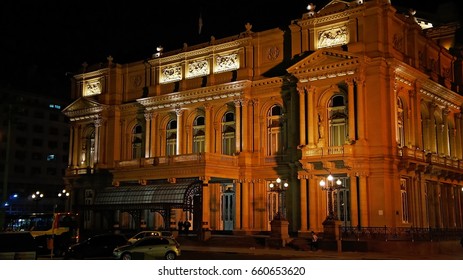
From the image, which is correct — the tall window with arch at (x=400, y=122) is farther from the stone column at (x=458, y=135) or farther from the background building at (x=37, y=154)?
the background building at (x=37, y=154)

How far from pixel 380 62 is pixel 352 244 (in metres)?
14.3

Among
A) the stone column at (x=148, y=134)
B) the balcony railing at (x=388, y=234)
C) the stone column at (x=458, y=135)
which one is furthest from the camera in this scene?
the stone column at (x=148, y=134)

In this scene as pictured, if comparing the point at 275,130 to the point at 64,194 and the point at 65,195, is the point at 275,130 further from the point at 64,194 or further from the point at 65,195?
the point at 64,194

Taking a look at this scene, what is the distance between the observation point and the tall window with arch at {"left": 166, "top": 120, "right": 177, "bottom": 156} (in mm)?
56344

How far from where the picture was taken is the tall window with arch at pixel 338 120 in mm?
45500

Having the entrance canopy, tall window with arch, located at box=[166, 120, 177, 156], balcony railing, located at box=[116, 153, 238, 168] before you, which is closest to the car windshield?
the entrance canopy

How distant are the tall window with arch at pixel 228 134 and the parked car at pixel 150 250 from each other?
2379 centimetres

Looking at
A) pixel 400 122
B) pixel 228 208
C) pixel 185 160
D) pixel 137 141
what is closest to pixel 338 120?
pixel 400 122

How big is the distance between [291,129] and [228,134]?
695 centimetres

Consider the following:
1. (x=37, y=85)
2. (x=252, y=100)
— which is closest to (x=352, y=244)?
(x=252, y=100)

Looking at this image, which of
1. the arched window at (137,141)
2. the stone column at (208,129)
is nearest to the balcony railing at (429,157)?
the stone column at (208,129)

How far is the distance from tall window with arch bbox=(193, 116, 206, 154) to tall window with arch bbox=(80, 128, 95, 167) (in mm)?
13489

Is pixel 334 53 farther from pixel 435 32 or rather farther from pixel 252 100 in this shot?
pixel 435 32

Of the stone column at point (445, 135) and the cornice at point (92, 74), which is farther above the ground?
Answer: the cornice at point (92, 74)
